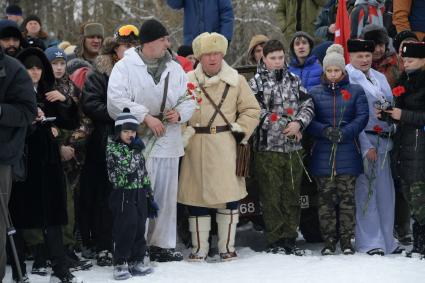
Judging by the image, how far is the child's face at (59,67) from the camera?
24.8 feet

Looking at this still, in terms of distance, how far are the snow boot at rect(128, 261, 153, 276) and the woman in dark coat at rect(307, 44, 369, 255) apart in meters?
1.96

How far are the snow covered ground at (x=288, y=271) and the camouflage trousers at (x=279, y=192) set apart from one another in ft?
1.14

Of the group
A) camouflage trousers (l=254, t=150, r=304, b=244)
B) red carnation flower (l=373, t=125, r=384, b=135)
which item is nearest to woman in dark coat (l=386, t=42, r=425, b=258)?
red carnation flower (l=373, t=125, r=384, b=135)

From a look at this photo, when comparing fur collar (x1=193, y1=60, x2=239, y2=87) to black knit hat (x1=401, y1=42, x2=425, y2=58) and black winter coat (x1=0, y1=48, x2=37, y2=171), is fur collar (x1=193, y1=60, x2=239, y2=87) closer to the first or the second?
black knit hat (x1=401, y1=42, x2=425, y2=58)

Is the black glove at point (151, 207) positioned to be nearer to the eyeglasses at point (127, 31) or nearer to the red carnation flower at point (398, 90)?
the eyeglasses at point (127, 31)

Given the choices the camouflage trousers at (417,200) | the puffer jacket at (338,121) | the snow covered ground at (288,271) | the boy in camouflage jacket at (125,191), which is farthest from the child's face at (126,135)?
the camouflage trousers at (417,200)

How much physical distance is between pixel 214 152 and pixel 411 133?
198 cm

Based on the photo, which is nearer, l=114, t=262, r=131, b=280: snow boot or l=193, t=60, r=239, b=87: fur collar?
l=114, t=262, r=131, b=280: snow boot

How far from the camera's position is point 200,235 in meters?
7.71

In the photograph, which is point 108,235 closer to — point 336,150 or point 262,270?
point 262,270

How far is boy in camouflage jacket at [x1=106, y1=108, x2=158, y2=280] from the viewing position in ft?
22.4

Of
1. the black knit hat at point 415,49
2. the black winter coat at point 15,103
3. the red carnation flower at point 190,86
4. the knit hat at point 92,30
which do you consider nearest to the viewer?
the black winter coat at point 15,103

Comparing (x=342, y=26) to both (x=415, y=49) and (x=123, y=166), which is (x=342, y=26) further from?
(x=123, y=166)

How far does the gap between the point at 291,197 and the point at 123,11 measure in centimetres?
1811
